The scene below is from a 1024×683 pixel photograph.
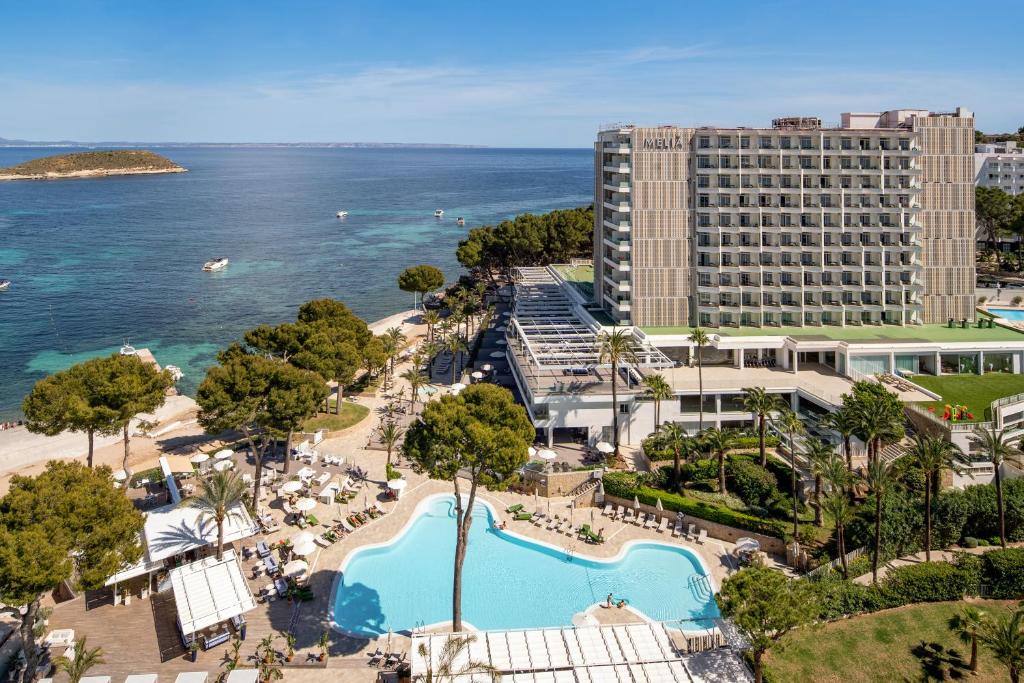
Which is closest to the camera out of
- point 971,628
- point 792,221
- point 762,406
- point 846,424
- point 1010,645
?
point 1010,645

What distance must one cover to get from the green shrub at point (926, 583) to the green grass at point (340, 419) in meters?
37.7

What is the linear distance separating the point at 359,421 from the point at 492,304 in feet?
129

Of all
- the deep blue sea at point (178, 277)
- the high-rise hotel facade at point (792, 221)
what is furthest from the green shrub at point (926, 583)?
the deep blue sea at point (178, 277)

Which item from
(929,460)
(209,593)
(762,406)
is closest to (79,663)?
(209,593)

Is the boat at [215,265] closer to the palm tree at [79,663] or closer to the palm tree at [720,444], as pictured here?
the palm tree at [720,444]

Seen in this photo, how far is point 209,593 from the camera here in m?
28.9

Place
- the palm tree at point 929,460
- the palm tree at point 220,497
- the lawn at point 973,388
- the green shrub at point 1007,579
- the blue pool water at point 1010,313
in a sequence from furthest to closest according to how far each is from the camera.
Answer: the blue pool water at point 1010,313 < the lawn at point 973,388 < the palm tree at point 929,460 < the green shrub at point 1007,579 < the palm tree at point 220,497

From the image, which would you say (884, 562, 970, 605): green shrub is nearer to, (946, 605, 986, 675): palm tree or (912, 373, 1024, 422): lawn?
(946, 605, 986, 675): palm tree

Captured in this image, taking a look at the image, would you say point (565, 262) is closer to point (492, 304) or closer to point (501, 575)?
point (492, 304)

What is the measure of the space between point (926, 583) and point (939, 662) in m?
4.42

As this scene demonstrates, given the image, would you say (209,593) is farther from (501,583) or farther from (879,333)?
(879,333)

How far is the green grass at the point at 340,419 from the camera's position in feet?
172

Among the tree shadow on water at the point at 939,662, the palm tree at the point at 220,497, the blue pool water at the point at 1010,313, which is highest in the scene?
the blue pool water at the point at 1010,313

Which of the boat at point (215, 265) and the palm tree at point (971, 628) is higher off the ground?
the boat at point (215, 265)
